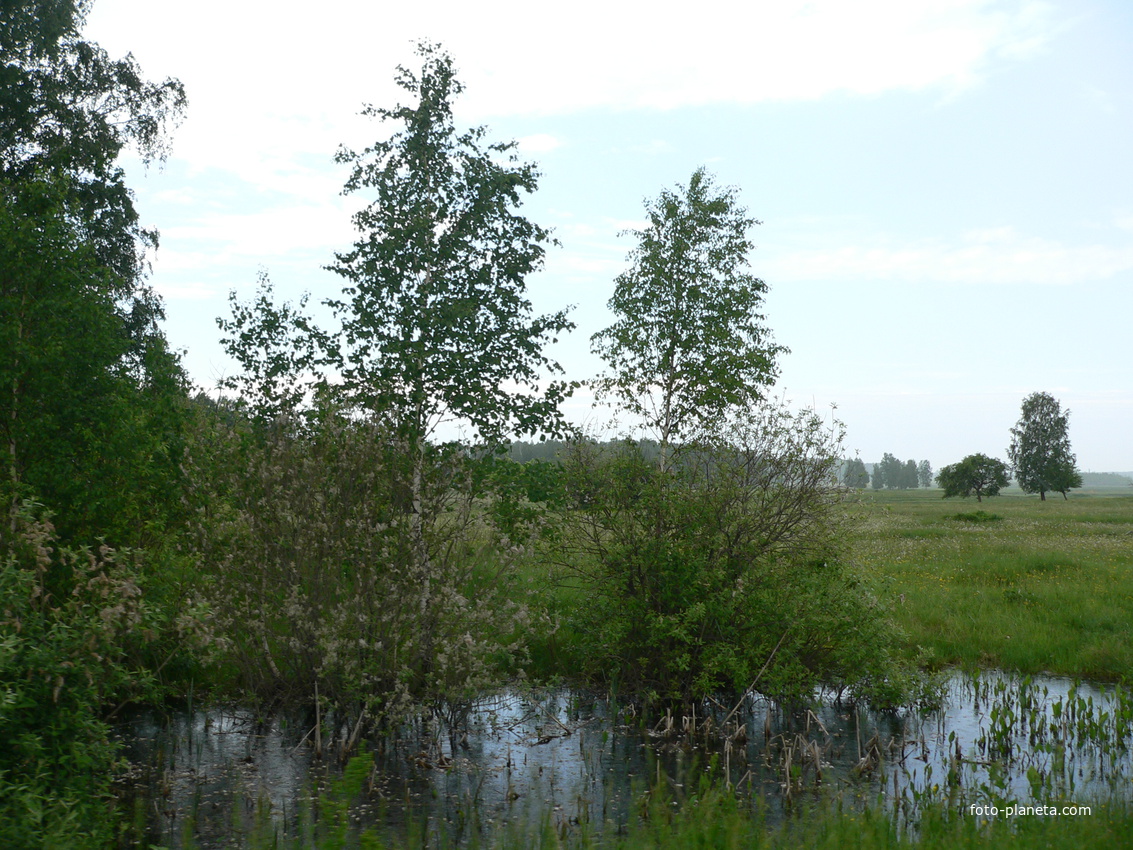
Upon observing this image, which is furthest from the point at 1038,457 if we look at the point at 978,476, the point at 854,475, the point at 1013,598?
the point at 854,475

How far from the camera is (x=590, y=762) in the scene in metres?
12.5

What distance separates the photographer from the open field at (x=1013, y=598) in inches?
703

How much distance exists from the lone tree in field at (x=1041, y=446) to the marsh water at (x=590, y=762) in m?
102

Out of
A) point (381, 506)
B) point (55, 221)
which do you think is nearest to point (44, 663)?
Result: point (381, 506)

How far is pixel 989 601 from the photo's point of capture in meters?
22.9

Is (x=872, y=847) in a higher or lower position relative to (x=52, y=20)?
lower

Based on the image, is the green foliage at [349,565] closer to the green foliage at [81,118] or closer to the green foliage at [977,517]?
the green foliage at [81,118]

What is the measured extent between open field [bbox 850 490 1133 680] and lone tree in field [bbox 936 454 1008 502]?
64.3 meters

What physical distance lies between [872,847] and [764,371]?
59.1ft

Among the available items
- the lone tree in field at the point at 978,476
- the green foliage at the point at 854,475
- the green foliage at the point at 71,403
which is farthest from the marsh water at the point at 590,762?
the lone tree in field at the point at 978,476

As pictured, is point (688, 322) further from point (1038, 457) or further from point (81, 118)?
point (1038, 457)

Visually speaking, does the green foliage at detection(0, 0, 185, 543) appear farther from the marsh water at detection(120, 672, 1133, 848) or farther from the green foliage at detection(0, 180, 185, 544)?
the marsh water at detection(120, 672, 1133, 848)

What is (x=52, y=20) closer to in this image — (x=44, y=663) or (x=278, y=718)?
(x=278, y=718)

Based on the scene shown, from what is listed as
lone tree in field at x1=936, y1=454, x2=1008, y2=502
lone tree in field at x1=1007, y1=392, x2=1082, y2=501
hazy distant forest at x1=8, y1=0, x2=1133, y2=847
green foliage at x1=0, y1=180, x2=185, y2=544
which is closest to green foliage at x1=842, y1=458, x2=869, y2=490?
hazy distant forest at x1=8, y1=0, x2=1133, y2=847
